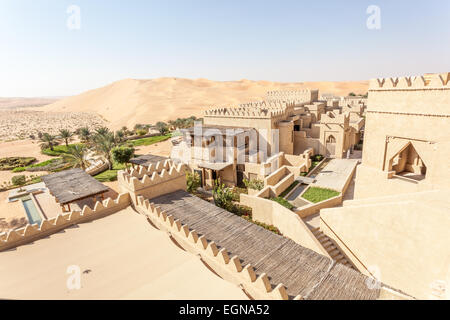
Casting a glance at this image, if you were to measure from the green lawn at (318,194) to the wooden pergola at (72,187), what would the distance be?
56.2 ft

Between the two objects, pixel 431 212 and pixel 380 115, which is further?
pixel 380 115

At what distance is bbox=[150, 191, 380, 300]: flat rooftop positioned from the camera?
9648mm

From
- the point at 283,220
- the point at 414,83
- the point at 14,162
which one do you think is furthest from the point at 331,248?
the point at 14,162

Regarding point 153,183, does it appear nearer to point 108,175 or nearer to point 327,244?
point 327,244

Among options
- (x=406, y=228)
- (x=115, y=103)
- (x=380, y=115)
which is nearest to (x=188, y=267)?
(x=406, y=228)

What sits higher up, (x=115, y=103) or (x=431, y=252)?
(x=115, y=103)

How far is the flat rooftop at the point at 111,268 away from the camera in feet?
27.5

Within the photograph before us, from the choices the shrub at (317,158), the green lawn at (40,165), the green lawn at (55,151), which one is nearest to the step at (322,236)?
the shrub at (317,158)

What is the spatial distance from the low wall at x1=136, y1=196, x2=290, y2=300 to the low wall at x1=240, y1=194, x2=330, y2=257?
5289 mm

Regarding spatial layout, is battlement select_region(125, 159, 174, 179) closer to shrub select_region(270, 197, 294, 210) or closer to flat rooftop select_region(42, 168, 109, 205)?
flat rooftop select_region(42, 168, 109, 205)

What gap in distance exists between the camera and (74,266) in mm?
10031

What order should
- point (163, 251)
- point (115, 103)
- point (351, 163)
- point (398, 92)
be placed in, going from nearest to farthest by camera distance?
1. point (163, 251)
2. point (398, 92)
3. point (351, 163)
4. point (115, 103)
